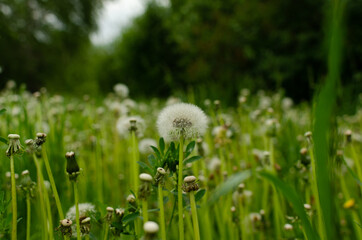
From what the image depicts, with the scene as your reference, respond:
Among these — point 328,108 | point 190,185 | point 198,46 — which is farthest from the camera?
point 198,46

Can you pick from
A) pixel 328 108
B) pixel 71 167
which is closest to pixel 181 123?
pixel 71 167

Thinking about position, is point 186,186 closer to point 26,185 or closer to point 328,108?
point 328,108

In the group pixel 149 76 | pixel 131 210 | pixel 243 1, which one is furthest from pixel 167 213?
pixel 149 76

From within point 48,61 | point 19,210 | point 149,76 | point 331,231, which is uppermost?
point 48,61

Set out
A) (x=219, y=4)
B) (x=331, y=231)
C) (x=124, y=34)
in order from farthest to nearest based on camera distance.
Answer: (x=124, y=34) < (x=219, y=4) < (x=331, y=231)

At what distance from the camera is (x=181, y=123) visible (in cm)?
69

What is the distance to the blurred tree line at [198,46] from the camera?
25.9ft

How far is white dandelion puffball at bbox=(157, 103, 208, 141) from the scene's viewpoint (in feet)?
2.24

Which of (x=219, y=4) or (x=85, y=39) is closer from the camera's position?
(x=219, y=4)

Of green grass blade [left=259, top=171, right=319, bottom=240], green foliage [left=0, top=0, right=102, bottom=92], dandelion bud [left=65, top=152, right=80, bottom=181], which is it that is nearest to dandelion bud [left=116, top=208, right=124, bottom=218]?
dandelion bud [left=65, top=152, right=80, bottom=181]

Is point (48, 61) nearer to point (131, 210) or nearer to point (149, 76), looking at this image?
point (149, 76)

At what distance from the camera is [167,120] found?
726mm

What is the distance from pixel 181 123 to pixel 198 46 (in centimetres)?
952

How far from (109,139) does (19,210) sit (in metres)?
1.52
